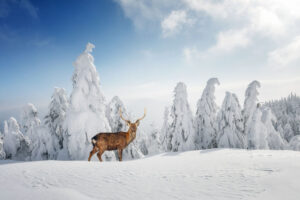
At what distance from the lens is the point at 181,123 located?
61.3ft

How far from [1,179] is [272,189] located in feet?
23.3

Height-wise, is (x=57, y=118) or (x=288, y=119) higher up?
(x=57, y=118)

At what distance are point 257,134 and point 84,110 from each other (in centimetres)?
1674

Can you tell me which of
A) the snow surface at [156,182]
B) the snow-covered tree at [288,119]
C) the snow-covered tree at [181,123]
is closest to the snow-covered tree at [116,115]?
the snow-covered tree at [181,123]

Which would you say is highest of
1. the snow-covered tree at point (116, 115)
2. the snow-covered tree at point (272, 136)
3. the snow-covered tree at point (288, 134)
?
the snow-covered tree at point (116, 115)

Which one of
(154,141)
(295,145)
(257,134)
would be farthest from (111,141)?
(154,141)

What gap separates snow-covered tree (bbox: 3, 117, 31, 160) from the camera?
17625mm

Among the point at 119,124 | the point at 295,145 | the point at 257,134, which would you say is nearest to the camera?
the point at 257,134

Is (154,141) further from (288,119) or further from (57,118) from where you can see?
(288,119)

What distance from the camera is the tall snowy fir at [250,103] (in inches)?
698

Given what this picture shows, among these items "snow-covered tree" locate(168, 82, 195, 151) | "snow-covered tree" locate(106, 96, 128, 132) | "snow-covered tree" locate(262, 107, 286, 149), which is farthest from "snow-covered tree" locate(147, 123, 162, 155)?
"snow-covered tree" locate(262, 107, 286, 149)

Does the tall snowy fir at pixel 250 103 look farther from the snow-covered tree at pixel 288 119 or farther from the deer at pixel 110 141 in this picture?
the snow-covered tree at pixel 288 119

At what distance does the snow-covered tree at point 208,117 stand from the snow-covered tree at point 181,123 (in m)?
1.88

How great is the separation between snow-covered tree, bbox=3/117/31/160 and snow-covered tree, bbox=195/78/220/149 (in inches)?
752
